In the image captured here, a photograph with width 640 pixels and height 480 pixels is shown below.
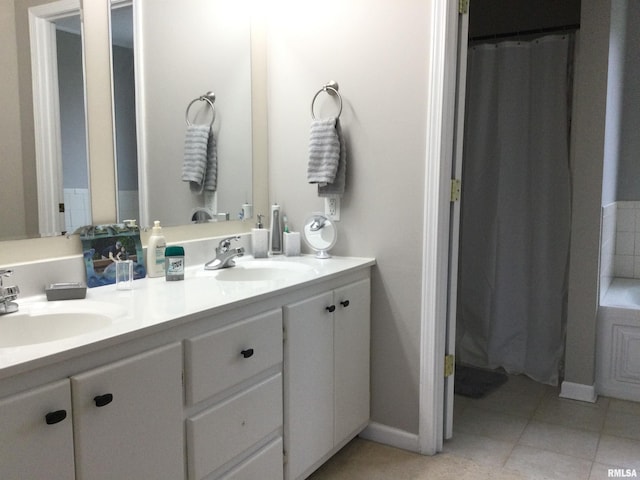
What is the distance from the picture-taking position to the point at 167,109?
6.98 feet

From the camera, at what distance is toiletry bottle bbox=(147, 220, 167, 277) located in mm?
1951

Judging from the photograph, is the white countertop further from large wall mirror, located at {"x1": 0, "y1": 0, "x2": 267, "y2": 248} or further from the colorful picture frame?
large wall mirror, located at {"x1": 0, "y1": 0, "x2": 267, "y2": 248}

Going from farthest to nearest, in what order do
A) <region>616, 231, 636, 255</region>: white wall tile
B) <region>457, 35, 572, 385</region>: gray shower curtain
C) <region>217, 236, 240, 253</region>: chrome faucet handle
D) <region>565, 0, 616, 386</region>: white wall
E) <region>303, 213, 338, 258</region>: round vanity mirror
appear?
1. <region>616, 231, 636, 255</region>: white wall tile
2. <region>457, 35, 572, 385</region>: gray shower curtain
3. <region>565, 0, 616, 386</region>: white wall
4. <region>303, 213, 338, 258</region>: round vanity mirror
5. <region>217, 236, 240, 253</region>: chrome faucet handle

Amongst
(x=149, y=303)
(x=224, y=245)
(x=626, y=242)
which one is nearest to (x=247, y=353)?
(x=149, y=303)

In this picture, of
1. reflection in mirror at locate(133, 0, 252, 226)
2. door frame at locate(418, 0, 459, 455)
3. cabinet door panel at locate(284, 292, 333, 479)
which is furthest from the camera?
door frame at locate(418, 0, 459, 455)

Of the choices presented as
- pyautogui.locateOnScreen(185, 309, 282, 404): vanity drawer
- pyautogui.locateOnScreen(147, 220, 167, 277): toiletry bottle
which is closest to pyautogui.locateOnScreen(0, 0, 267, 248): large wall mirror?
pyautogui.locateOnScreen(147, 220, 167, 277): toiletry bottle

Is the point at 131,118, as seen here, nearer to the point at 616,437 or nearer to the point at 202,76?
the point at 202,76

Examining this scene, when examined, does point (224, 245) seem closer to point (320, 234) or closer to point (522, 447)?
point (320, 234)

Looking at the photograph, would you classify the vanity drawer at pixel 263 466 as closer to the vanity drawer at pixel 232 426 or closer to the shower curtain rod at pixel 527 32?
the vanity drawer at pixel 232 426

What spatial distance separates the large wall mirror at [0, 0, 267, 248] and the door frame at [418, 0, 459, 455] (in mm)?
835

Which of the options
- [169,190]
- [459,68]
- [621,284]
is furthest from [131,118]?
[621,284]

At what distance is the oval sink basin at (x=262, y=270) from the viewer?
2188 millimetres

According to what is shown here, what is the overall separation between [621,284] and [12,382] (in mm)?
3422

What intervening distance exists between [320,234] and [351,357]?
0.56 m
